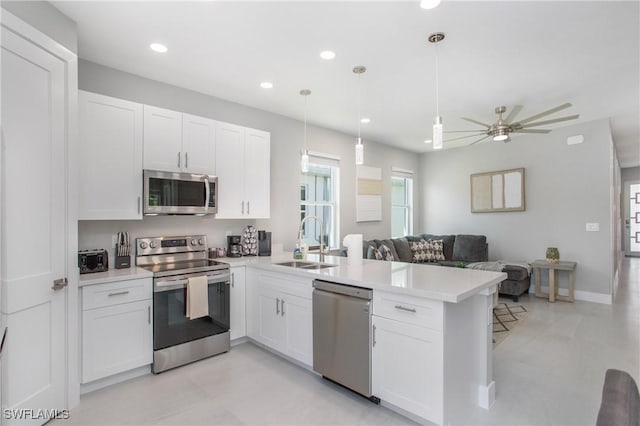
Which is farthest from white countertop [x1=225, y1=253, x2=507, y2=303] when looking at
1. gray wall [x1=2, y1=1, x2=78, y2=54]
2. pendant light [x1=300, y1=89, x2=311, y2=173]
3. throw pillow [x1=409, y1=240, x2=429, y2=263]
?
throw pillow [x1=409, y1=240, x2=429, y2=263]

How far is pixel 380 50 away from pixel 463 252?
451cm

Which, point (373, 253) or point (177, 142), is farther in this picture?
point (373, 253)

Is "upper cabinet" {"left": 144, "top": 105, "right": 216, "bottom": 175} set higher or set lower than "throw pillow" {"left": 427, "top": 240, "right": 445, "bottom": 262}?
higher

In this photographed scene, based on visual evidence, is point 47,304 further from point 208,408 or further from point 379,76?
point 379,76

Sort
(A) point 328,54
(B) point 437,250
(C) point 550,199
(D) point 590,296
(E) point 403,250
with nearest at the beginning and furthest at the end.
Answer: (A) point 328,54 < (D) point 590,296 < (C) point 550,199 < (E) point 403,250 < (B) point 437,250

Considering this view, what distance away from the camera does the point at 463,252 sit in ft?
19.7

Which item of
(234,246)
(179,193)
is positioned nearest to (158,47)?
(179,193)

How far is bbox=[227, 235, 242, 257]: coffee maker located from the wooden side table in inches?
184

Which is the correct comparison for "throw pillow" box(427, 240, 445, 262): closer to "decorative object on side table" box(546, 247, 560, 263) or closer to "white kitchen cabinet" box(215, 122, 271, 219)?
"decorative object on side table" box(546, 247, 560, 263)

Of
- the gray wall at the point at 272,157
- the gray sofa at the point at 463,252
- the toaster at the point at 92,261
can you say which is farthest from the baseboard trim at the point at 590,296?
the toaster at the point at 92,261

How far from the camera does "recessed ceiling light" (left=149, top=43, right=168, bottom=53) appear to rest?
2660 millimetres

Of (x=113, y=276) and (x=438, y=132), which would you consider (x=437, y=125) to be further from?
(x=113, y=276)

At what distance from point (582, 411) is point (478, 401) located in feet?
2.25

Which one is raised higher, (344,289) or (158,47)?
(158,47)
